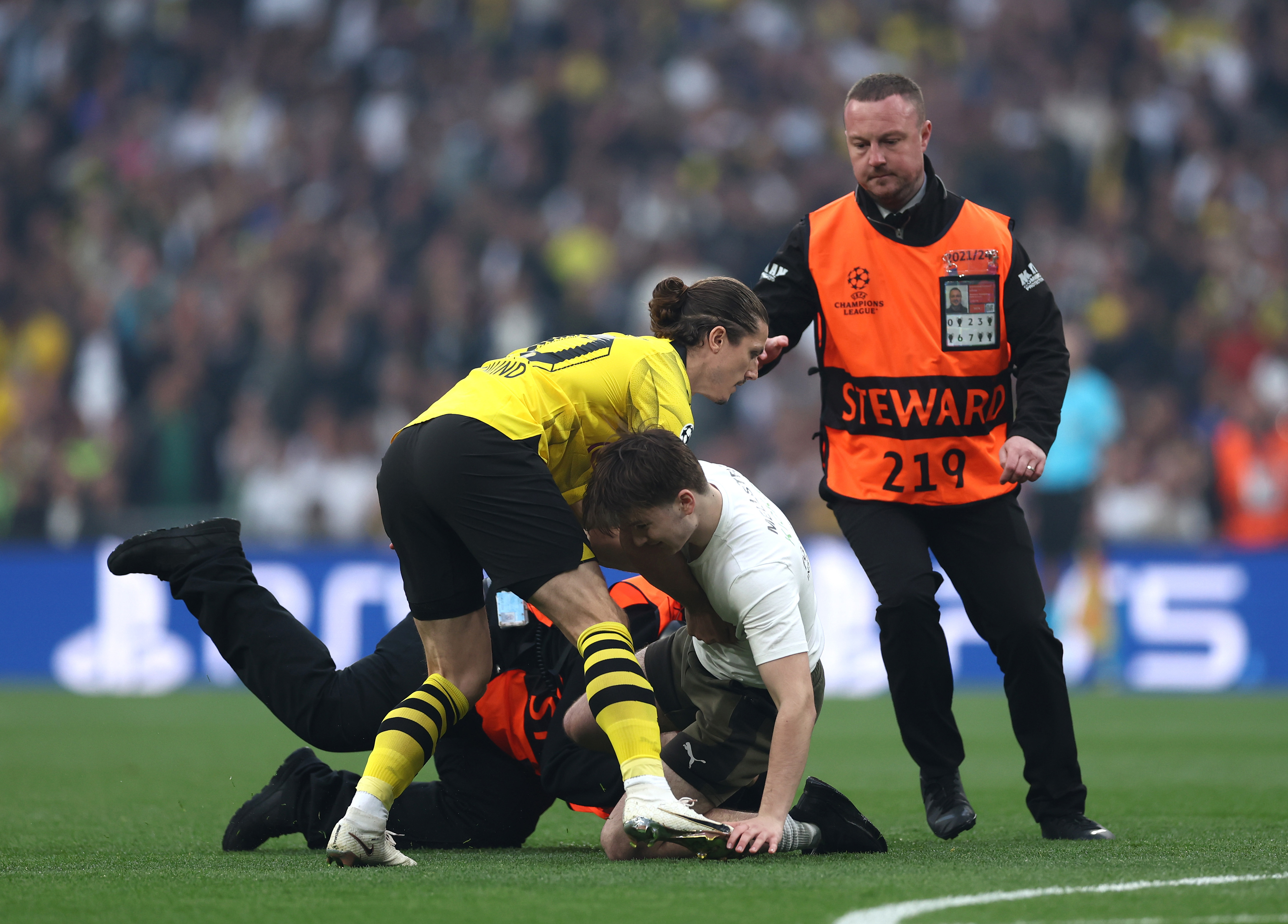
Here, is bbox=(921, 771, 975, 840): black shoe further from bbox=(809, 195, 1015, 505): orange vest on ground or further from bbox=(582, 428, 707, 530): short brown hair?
bbox=(582, 428, 707, 530): short brown hair

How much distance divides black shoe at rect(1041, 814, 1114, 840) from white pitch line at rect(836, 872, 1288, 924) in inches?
36.2

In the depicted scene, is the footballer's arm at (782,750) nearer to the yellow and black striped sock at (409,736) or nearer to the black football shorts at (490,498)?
the black football shorts at (490,498)

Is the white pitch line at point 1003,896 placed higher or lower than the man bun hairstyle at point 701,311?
lower

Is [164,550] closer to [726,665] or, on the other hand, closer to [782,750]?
[726,665]

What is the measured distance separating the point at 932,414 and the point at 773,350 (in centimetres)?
54

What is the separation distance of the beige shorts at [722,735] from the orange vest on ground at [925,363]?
80cm

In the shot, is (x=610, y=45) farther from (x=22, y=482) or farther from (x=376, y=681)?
(x=376, y=681)

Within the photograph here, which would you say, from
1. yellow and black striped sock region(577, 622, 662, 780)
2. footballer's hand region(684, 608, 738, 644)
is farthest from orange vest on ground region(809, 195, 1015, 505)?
yellow and black striped sock region(577, 622, 662, 780)

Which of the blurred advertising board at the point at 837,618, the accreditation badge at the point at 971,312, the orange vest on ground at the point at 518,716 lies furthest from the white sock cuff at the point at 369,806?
the blurred advertising board at the point at 837,618

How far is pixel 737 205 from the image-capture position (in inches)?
559

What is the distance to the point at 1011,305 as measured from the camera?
492 centimetres

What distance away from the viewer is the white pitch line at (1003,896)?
306 centimetres

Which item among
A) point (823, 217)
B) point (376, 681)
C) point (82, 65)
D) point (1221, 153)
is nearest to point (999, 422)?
point (823, 217)

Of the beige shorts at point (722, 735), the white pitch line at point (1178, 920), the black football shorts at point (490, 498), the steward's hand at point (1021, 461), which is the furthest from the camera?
the steward's hand at point (1021, 461)
